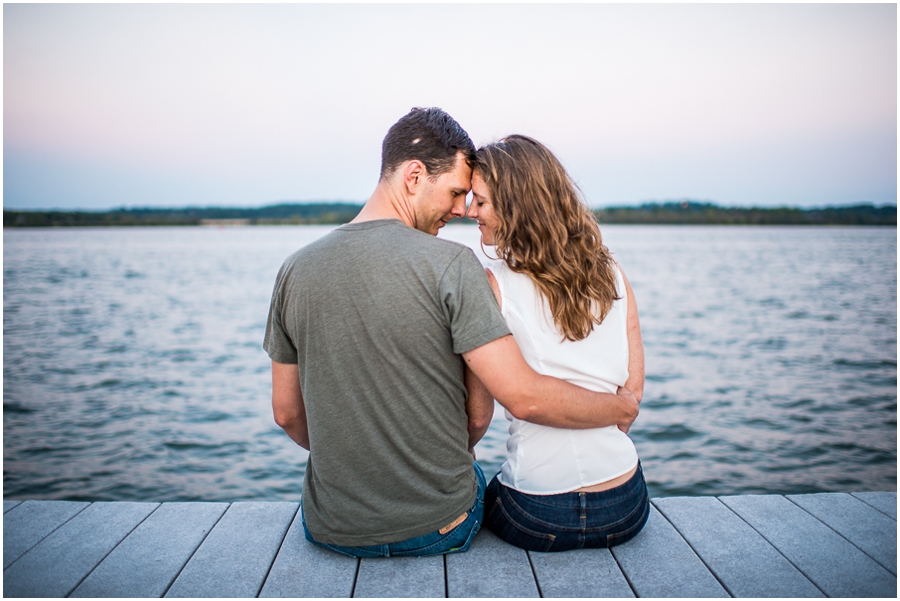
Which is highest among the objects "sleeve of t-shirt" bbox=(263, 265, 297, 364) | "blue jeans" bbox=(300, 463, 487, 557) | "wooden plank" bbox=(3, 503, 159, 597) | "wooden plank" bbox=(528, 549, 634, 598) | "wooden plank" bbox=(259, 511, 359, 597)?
"sleeve of t-shirt" bbox=(263, 265, 297, 364)

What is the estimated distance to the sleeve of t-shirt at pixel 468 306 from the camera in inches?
56.9

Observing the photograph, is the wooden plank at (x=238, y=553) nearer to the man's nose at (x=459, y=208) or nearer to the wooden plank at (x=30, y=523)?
the wooden plank at (x=30, y=523)

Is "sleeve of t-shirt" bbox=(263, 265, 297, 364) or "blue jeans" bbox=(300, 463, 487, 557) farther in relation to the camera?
"blue jeans" bbox=(300, 463, 487, 557)

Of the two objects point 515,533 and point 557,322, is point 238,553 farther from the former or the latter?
point 557,322

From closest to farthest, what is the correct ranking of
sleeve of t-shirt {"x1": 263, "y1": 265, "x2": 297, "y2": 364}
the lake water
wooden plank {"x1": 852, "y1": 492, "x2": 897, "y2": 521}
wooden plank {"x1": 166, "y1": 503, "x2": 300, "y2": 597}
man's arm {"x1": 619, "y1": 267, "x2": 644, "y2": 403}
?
sleeve of t-shirt {"x1": 263, "y1": 265, "x2": 297, "y2": 364} < wooden plank {"x1": 166, "y1": 503, "x2": 300, "y2": 597} < man's arm {"x1": 619, "y1": 267, "x2": 644, "y2": 403} < wooden plank {"x1": 852, "y1": 492, "x2": 897, "y2": 521} < the lake water

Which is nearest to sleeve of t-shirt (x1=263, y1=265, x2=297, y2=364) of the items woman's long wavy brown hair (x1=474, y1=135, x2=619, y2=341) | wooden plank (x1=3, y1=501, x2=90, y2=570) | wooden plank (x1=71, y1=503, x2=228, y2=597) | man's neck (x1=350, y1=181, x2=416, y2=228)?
man's neck (x1=350, y1=181, x2=416, y2=228)

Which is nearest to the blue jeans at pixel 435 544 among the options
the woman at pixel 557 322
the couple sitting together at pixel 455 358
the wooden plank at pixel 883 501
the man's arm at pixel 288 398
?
the couple sitting together at pixel 455 358

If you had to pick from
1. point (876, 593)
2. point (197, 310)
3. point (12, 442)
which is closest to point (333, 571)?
point (876, 593)

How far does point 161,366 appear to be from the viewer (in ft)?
29.0

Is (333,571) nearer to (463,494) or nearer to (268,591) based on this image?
(268,591)

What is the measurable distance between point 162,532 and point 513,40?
159 inches

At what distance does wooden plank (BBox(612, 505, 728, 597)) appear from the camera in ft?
5.43

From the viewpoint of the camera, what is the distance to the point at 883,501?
2.27m

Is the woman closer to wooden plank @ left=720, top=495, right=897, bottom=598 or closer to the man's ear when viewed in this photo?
the man's ear
